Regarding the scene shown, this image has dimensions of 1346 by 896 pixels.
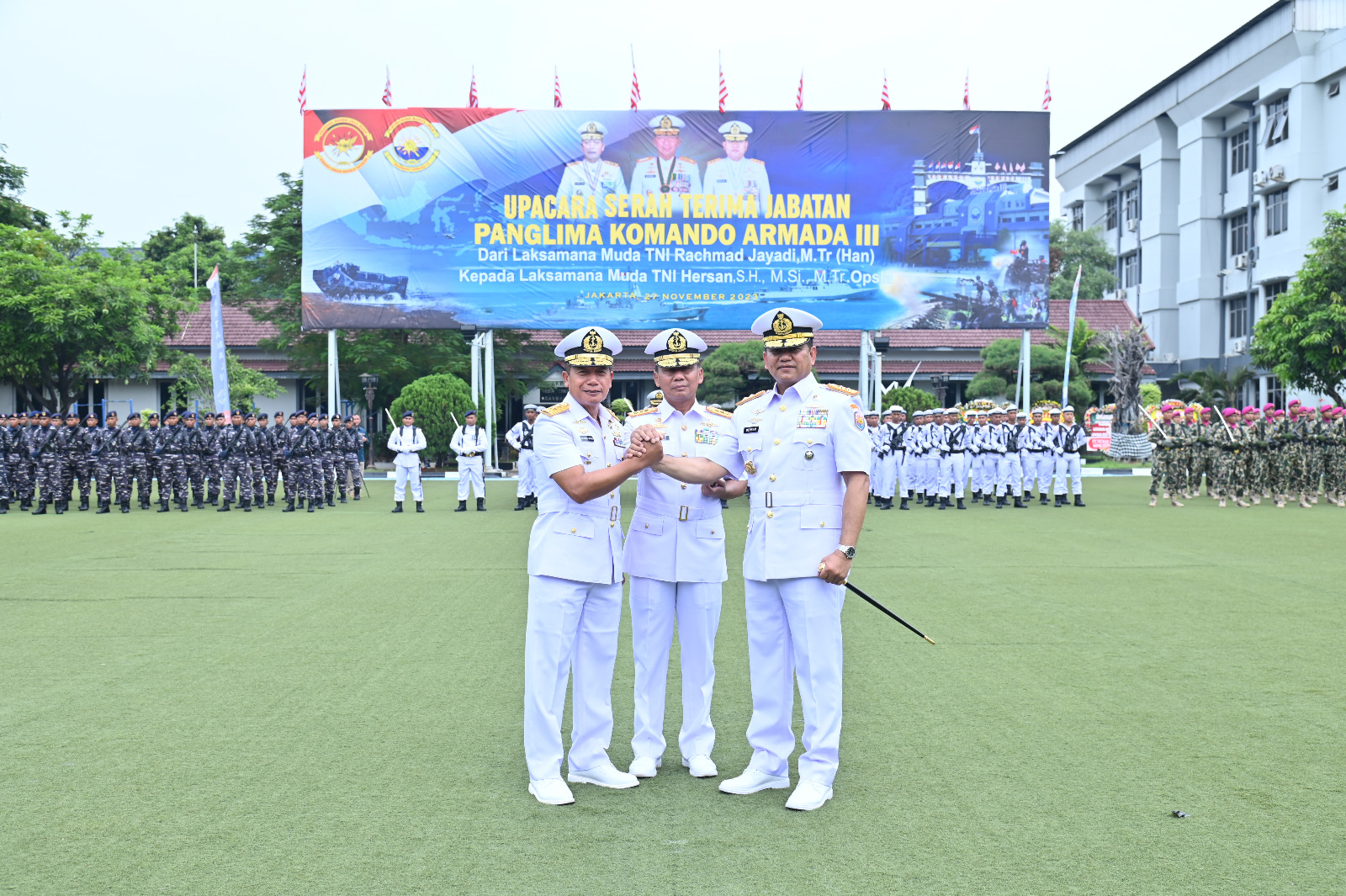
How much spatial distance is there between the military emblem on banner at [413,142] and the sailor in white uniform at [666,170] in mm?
3682

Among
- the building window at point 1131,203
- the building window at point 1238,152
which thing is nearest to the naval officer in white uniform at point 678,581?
the building window at point 1238,152

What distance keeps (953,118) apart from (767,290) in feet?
15.1

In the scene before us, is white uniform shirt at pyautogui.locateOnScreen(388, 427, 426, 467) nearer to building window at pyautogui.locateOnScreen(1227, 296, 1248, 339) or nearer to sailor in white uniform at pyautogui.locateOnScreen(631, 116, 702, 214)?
sailor in white uniform at pyautogui.locateOnScreen(631, 116, 702, 214)

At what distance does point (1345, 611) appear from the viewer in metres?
7.56

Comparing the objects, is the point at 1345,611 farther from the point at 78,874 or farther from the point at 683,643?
the point at 78,874

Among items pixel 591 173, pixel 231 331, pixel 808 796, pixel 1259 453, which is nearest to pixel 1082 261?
pixel 1259 453

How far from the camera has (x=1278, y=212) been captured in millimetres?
35125

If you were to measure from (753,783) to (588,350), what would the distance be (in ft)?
5.43

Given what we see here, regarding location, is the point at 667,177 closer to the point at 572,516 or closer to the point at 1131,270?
the point at 572,516

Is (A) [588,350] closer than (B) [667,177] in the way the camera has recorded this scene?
Yes

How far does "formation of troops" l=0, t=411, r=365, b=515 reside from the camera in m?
17.5

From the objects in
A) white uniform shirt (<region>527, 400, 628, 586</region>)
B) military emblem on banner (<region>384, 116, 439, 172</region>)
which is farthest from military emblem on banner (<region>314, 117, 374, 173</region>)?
white uniform shirt (<region>527, 400, 628, 586</region>)

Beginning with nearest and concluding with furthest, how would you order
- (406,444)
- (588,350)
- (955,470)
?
(588,350), (406,444), (955,470)

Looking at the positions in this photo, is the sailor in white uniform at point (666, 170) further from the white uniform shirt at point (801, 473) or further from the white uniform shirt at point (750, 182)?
the white uniform shirt at point (801, 473)
